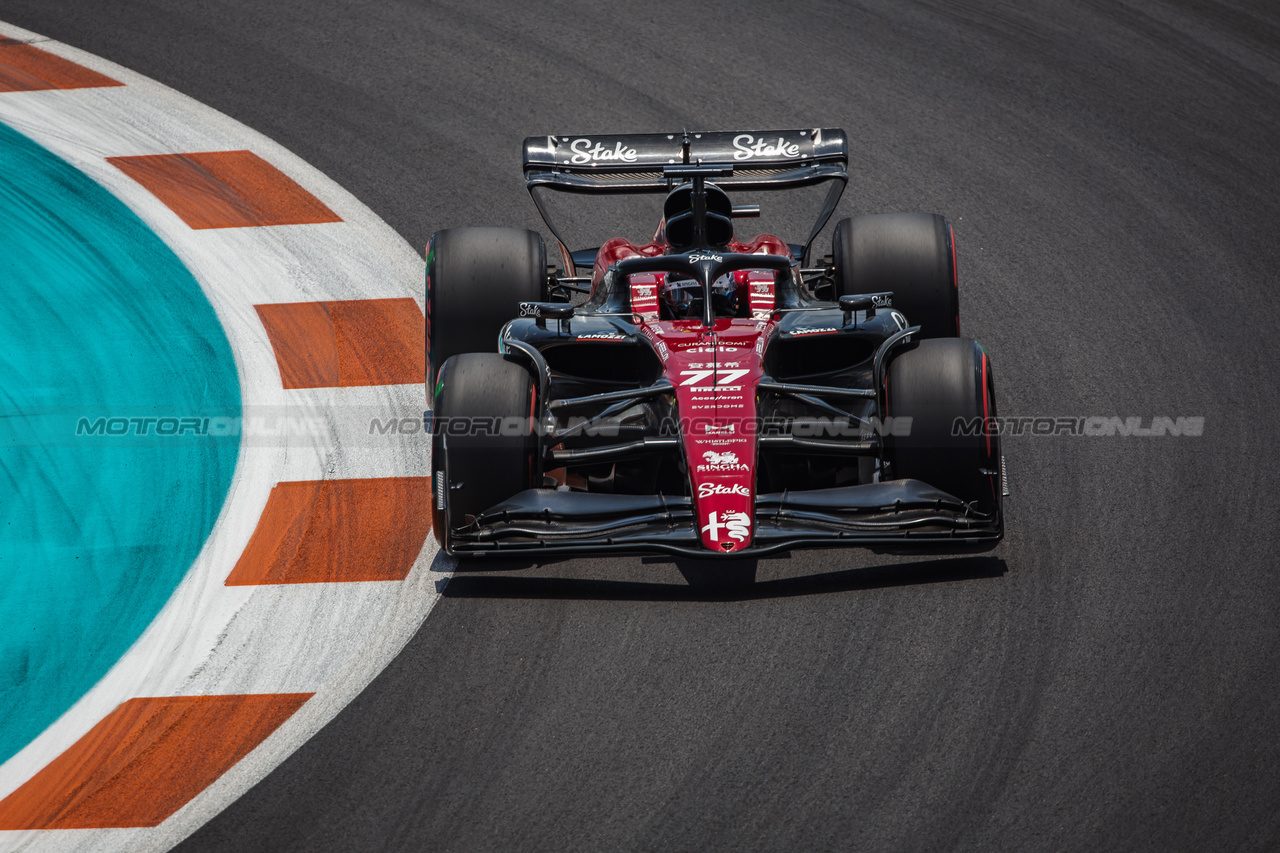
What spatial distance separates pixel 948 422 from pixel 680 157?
2623 millimetres

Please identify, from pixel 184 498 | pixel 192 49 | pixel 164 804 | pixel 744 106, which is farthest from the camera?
pixel 192 49

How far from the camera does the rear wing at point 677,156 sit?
757 centimetres

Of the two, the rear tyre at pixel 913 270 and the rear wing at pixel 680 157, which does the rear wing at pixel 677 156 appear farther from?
the rear tyre at pixel 913 270

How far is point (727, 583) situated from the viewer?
609 centimetres

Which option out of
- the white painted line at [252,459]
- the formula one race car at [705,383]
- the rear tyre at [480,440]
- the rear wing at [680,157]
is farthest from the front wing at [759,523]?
the rear wing at [680,157]

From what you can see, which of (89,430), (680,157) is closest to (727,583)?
(680,157)

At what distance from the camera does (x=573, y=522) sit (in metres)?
5.71

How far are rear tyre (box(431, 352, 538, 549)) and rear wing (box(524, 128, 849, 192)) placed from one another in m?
1.87

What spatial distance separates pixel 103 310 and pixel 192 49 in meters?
4.16

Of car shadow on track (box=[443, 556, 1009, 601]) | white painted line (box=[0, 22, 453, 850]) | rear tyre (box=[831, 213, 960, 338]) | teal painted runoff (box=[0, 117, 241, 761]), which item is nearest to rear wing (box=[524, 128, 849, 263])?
rear tyre (box=[831, 213, 960, 338])

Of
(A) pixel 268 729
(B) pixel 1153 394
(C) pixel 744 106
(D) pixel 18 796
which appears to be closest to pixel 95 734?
(D) pixel 18 796

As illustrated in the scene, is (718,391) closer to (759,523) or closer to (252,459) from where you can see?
(759,523)

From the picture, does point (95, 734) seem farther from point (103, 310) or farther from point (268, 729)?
point (103, 310)

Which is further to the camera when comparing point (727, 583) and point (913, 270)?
point (913, 270)
